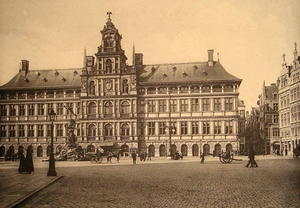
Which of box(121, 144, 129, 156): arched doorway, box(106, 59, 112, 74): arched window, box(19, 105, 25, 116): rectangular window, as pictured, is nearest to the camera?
box(121, 144, 129, 156): arched doorway

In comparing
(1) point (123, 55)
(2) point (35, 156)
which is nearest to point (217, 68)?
(1) point (123, 55)

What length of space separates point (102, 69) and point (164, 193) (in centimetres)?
4426

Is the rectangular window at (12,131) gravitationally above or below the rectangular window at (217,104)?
below

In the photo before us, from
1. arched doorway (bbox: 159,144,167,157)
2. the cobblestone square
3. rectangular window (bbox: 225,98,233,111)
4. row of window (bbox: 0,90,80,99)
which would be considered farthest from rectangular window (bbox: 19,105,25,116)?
the cobblestone square

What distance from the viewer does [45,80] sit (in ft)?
198

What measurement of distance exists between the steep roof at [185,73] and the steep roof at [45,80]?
36.8ft

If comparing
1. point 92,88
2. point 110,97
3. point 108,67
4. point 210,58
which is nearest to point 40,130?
point 92,88

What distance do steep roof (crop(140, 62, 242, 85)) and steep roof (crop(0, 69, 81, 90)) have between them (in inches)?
442

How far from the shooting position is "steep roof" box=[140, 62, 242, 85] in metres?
57.1

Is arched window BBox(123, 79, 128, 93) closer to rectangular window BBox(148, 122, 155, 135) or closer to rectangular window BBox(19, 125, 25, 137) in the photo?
rectangular window BBox(148, 122, 155, 135)

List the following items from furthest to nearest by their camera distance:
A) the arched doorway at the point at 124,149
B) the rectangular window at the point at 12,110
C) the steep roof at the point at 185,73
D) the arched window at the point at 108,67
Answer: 1. the rectangular window at the point at 12,110
2. the arched window at the point at 108,67
3. the steep roof at the point at 185,73
4. the arched doorway at the point at 124,149

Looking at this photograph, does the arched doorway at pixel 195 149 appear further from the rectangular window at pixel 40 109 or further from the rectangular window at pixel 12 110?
the rectangular window at pixel 12 110

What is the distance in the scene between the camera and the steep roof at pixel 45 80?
2339 inches

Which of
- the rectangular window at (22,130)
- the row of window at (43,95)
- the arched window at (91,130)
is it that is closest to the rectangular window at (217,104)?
the arched window at (91,130)
